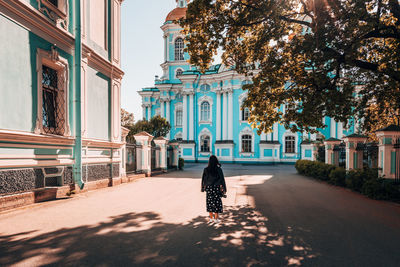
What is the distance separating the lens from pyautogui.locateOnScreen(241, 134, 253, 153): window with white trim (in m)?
28.0

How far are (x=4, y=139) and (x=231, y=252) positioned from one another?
5.64 metres

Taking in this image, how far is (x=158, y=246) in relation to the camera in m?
3.75

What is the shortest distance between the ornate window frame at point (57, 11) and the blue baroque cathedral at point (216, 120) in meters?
20.0

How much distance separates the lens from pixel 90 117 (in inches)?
347

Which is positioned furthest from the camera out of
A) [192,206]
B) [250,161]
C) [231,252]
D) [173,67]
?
[173,67]

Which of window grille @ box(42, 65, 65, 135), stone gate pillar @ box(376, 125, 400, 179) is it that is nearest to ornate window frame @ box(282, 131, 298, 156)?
stone gate pillar @ box(376, 125, 400, 179)

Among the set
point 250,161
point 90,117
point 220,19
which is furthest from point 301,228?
point 250,161

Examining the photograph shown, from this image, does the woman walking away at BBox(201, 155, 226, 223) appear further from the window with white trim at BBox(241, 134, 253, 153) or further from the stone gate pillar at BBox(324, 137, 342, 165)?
the window with white trim at BBox(241, 134, 253, 153)

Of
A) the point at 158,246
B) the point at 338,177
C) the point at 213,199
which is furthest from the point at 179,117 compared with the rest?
the point at 158,246

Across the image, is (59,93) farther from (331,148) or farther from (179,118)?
(179,118)

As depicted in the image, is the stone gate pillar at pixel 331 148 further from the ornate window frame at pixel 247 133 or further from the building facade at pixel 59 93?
the ornate window frame at pixel 247 133

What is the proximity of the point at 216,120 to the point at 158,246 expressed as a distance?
25649mm

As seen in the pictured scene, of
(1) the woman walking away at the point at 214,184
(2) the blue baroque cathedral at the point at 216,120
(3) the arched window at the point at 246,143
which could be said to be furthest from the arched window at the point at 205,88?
(1) the woman walking away at the point at 214,184

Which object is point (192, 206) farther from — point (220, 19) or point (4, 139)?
point (220, 19)
